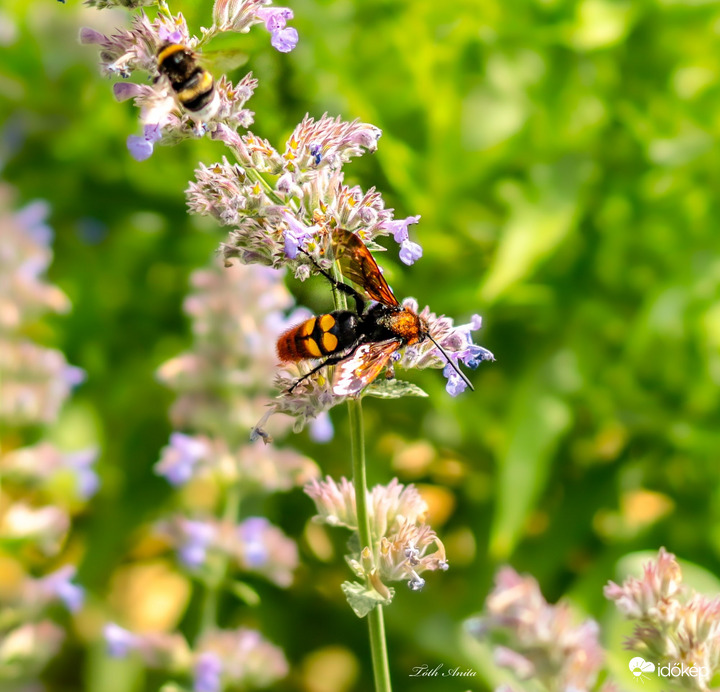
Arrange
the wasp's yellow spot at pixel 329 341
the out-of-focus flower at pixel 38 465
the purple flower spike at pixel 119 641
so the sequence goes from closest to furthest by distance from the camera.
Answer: the wasp's yellow spot at pixel 329 341, the purple flower spike at pixel 119 641, the out-of-focus flower at pixel 38 465

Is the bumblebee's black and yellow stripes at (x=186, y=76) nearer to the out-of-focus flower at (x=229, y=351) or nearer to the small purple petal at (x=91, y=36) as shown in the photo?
the small purple petal at (x=91, y=36)

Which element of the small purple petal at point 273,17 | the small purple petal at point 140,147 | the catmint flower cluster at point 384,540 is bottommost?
the catmint flower cluster at point 384,540

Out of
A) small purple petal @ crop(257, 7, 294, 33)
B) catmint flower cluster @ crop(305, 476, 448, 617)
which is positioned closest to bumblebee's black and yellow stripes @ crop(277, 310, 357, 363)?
catmint flower cluster @ crop(305, 476, 448, 617)

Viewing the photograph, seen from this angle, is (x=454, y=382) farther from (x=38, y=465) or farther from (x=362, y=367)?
(x=38, y=465)

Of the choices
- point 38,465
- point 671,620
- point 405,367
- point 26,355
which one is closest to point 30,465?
point 38,465

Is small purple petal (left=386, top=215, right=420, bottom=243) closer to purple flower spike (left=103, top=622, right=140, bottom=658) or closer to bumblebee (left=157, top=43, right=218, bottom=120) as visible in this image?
bumblebee (left=157, top=43, right=218, bottom=120)

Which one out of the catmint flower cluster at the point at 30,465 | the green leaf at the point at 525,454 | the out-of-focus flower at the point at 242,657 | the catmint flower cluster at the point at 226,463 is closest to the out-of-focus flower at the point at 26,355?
the catmint flower cluster at the point at 30,465

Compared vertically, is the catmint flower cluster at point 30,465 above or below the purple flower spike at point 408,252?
above
